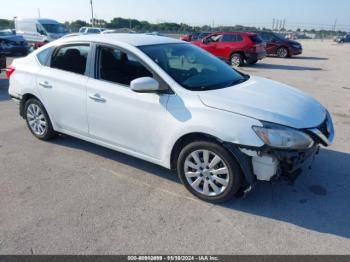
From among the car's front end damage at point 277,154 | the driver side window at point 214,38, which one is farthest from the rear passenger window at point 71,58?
the driver side window at point 214,38

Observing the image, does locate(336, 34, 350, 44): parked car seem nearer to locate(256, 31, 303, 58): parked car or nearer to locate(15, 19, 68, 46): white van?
locate(256, 31, 303, 58): parked car

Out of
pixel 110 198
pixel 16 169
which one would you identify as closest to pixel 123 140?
pixel 110 198

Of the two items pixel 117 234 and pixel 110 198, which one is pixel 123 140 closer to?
pixel 110 198

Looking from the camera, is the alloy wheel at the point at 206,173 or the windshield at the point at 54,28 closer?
the alloy wheel at the point at 206,173

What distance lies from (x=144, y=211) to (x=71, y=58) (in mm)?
2423

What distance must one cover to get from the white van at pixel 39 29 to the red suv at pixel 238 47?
39.1ft

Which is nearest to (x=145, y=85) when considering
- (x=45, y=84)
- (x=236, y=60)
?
(x=45, y=84)

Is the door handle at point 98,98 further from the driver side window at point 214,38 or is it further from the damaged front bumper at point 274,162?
the driver side window at point 214,38

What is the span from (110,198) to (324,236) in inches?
86.1

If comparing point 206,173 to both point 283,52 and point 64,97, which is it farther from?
point 283,52

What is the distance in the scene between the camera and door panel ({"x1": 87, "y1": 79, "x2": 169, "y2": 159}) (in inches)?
145

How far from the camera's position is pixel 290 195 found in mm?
3754

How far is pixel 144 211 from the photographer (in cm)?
343

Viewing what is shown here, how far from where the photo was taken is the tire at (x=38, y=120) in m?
5.02
